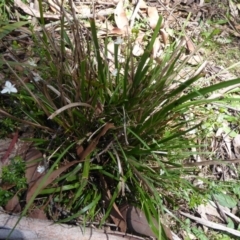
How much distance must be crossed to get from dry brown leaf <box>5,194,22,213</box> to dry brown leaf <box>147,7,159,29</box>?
1.23 metres

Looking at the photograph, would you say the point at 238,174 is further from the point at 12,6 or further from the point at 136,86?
the point at 12,6

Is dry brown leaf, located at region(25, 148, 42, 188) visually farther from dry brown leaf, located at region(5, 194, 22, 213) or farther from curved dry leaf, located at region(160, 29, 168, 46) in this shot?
curved dry leaf, located at region(160, 29, 168, 46)

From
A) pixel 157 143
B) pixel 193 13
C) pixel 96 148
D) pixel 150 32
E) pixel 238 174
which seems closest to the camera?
pixel 157 143

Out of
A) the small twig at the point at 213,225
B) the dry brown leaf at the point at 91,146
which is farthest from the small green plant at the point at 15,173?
the small twig at the point at 213,225

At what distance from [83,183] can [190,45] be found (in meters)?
1.13

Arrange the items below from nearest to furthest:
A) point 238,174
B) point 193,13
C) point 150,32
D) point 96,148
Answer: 1. point 96,148
2. point 238,174
3. point 150,32
4. point 193,13

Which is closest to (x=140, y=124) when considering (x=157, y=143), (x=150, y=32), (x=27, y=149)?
(x=157, y=143)

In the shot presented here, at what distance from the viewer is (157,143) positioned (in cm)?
156

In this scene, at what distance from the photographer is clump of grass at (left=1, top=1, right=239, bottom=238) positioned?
1.54m

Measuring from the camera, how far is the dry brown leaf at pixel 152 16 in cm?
230

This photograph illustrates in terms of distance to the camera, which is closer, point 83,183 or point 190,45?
point 83,183

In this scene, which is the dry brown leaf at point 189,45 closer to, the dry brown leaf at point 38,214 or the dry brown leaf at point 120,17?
the dry brown leaf at point 120,17

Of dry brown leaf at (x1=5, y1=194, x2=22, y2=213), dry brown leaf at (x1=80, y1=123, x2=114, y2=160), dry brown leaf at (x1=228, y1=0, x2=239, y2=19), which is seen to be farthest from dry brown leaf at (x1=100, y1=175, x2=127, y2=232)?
dry brown leaf at (x1=228, y1=0, x2=239, y2=19)

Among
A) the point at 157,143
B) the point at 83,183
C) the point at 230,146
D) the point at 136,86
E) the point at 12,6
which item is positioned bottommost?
the point at 83,183
